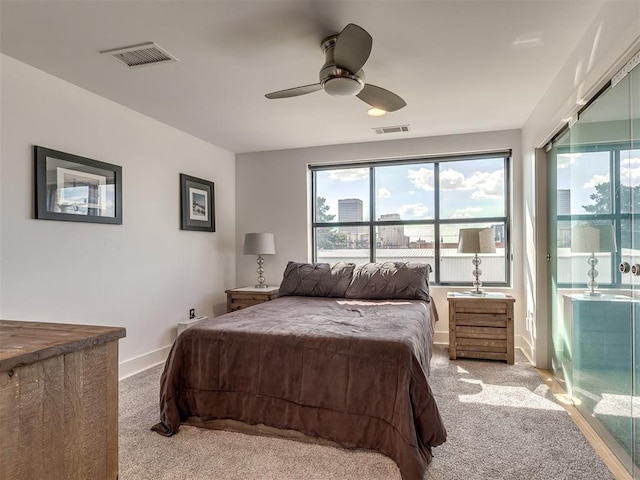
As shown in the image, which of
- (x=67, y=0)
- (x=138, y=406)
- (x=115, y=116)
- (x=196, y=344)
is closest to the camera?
(x=67, y=0)

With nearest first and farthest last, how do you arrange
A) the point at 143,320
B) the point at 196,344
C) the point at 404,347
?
the point at 404,347
the point at 196,344
the point at 143,320

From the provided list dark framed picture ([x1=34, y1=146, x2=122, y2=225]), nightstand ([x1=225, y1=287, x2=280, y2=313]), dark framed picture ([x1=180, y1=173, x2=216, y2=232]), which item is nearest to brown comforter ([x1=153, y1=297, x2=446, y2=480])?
dark framed picture ([x1=34, y1=146, x2=122, y2=225])

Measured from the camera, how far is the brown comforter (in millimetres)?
1896

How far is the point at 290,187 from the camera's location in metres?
4.84

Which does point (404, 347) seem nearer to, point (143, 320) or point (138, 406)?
point (138, 406)

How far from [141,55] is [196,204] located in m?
2.00

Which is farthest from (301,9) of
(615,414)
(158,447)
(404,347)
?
(615,414)

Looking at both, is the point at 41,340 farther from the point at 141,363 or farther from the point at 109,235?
the point at 141,363

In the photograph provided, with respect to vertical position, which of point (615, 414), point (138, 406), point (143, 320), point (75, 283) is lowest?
point (138, 406)

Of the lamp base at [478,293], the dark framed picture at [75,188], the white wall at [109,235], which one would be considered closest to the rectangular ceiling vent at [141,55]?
the white wall at [109,235]

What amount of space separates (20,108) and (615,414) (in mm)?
4015

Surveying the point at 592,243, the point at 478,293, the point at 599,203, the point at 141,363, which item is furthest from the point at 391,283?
the point at 141,363

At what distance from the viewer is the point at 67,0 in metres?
1.87

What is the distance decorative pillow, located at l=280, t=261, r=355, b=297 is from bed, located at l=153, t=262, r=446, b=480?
3.73 feet
